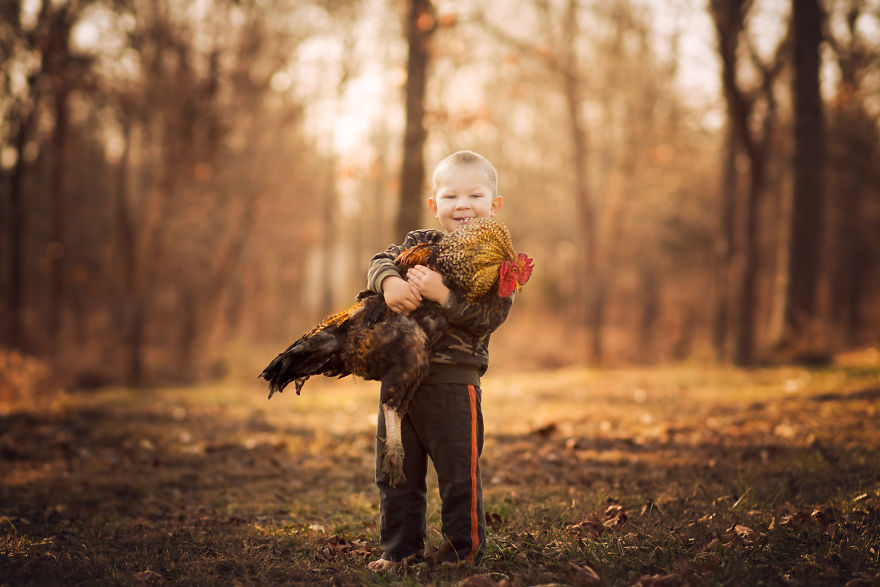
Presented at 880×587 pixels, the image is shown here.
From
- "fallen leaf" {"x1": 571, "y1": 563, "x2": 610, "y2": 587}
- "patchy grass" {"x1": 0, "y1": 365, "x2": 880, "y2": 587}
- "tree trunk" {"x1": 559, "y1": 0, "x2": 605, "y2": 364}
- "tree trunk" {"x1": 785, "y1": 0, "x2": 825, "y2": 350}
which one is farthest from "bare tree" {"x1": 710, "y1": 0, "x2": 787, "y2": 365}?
"fallen leaf" {"x1": 571, "y1": 563, "x2": 610, "y2": 587}

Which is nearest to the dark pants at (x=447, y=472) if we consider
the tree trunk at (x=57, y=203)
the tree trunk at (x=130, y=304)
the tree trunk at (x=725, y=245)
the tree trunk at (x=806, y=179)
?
the tree trunk at (x=806, y=179)

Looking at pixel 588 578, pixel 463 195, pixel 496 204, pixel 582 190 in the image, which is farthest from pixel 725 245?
pixel 588 578

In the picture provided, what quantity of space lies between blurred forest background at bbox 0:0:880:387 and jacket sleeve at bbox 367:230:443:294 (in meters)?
7.11

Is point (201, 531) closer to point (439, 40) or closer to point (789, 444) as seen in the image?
point (789, 444)

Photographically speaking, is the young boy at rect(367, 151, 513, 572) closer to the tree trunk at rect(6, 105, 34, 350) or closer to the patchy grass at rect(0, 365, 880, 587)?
the patchy grass at rect(0, 365, 880, 587)

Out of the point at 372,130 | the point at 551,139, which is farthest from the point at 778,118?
the point at 372,130

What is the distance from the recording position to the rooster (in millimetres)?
3020

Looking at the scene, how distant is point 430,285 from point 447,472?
0.91 metres

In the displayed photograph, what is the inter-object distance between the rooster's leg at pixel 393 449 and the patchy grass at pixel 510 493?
48 cm

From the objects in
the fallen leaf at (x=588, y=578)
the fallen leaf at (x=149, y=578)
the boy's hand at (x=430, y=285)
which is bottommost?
the fallen leaf at (x=149, y=578)

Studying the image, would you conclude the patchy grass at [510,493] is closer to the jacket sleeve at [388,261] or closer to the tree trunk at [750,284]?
the jacket sleeve at [388,261]

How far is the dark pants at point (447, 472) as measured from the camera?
3.16 metres

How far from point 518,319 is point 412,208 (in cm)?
1961

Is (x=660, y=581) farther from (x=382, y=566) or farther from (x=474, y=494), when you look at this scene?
(x=382, y=566)
